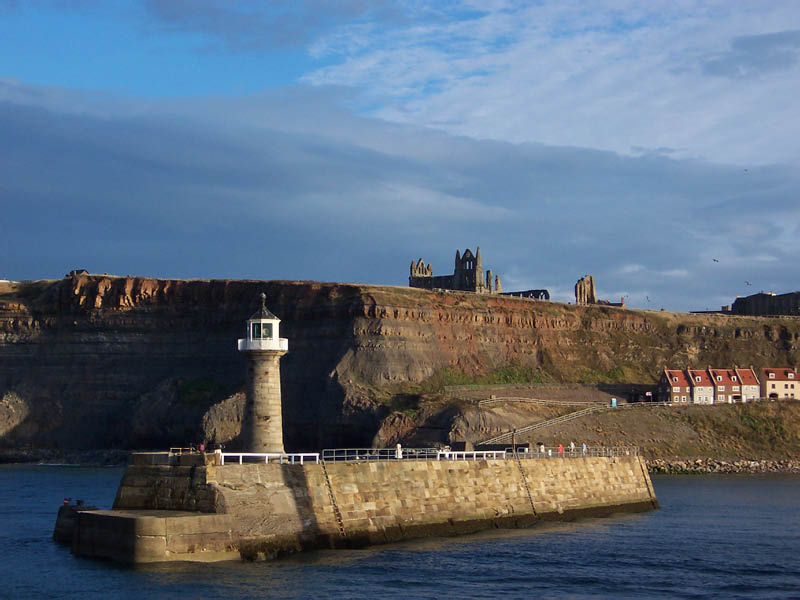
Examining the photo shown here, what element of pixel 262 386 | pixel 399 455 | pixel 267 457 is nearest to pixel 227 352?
pixel 399 455

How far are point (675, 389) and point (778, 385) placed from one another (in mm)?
15966

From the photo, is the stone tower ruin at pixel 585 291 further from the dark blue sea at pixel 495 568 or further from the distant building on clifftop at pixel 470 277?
the dark blue sea at pixel 495 568

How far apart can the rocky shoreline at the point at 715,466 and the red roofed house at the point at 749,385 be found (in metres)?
18.5

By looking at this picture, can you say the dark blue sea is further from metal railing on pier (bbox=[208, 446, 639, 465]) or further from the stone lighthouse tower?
the stone lighthouse tower

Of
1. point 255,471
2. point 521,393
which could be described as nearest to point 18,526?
point 255,471

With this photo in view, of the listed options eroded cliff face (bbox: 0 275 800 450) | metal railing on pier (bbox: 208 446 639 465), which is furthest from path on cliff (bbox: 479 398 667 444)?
metal railing on pier (bbox: 208 446 639 465)

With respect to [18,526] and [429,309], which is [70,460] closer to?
[429,309]

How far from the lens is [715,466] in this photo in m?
119

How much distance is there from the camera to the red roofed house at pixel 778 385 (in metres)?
144

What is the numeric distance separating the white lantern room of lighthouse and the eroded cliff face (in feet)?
222

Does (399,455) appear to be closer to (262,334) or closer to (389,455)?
A: (389,455)

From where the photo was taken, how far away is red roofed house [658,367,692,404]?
13812cm

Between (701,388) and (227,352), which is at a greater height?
(227,352)

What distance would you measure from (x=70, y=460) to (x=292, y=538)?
90.1 m
